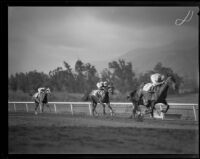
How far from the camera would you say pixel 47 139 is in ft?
30.8

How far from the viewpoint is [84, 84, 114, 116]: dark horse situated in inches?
385

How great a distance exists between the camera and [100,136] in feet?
30.9

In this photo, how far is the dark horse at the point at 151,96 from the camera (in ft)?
31.4

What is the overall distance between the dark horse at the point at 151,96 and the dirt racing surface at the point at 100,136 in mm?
312

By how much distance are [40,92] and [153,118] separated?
2.76 metres

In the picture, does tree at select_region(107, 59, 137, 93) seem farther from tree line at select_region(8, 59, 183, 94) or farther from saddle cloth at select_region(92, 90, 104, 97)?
saddle cloth at select_region(92, 90, 104, 97)

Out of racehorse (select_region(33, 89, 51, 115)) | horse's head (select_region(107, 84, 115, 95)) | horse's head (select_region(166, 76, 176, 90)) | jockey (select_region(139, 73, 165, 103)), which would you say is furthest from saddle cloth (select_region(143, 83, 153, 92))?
racehorse (select_region(33, 89, 51, 115))

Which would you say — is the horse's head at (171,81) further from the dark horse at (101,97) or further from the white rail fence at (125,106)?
the dark horse at (101,97)

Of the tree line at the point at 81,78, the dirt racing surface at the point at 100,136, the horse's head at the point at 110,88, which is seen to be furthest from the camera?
the horse's head at the point at 110,88

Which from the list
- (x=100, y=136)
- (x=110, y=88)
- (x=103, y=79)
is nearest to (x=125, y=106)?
(x=110, y=88)

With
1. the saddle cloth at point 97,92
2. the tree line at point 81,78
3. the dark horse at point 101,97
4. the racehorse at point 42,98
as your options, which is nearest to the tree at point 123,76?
the tree line at point 81,78

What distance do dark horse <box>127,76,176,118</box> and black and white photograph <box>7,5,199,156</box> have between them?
24 mm

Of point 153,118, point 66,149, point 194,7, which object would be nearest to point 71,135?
point 66,149
